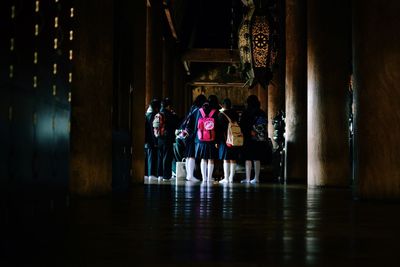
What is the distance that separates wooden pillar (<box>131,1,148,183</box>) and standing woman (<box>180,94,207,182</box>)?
3.32 meters

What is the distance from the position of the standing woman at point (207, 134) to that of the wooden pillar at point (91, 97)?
Result: 283 inches

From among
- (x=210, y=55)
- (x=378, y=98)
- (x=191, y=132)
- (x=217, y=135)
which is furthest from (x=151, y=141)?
(x=210, y=55)

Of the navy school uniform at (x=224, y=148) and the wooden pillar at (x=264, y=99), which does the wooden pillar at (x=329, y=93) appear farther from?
the wooden pillar at (x=264, y=99)

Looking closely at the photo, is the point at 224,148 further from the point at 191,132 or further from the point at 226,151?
the point at 191,132

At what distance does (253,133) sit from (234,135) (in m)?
0.80

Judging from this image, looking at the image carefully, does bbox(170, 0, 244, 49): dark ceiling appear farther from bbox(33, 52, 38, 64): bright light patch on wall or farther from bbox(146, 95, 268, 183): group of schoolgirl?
Result: bbox(33, 52, 38, 64): bright light patch on wall

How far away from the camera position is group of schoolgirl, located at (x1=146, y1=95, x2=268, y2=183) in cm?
1507

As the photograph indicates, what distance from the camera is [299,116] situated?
1503cm

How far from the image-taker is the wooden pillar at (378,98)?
23.2 ft

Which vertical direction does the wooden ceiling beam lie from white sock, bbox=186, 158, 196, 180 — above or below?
above

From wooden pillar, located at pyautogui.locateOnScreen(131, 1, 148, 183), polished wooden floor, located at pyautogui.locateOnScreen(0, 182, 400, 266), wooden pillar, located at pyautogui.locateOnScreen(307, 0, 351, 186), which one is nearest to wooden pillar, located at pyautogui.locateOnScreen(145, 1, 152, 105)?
wooden pillar, located at pyautogui.locateOnScreen(131, 1, 148, 183)

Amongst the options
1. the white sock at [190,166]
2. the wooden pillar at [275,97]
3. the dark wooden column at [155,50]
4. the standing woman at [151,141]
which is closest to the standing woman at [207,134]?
the white sock at [190,166]

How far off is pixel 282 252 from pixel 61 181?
9.28ft

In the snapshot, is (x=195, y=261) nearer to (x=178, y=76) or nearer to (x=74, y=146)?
(x=74, y=146)
